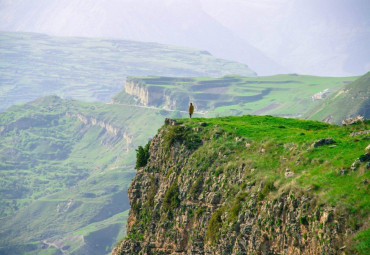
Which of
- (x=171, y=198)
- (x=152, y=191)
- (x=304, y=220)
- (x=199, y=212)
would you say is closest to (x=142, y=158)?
(x=152, y=191)

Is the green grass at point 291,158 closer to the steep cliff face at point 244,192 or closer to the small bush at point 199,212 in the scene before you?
the steep cliff face at point 244,192

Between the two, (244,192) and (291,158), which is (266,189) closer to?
(244,192)

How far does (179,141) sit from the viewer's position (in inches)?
2124

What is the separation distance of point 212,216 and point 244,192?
371cm

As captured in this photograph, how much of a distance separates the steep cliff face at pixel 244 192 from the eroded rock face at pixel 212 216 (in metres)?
0.06

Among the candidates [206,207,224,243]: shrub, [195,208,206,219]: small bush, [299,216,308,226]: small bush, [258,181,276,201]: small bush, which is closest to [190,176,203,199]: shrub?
[195,208,206,219]: small bush

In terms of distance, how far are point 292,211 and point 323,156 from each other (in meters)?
5.26

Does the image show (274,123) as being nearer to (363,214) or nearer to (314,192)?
(314,192)

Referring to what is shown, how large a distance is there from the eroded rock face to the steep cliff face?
0.21 feet

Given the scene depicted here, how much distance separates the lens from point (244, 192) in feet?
139

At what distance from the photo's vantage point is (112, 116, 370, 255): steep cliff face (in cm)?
3403

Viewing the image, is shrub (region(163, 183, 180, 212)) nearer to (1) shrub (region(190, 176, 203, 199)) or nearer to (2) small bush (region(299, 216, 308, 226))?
(1) shrub (region(190, 176, 203, 199))

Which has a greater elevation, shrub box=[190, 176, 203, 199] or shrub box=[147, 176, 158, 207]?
shrub box=[190, 176, 203, 199]

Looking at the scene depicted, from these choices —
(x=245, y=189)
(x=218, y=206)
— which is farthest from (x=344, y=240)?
(x=218, y=206)
